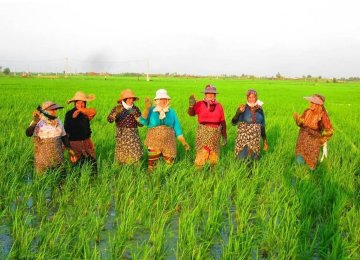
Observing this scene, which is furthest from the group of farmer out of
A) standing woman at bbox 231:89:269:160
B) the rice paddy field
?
the rice paddy field

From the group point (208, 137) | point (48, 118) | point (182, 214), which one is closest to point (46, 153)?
point (48, 118)

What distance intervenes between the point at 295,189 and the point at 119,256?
223cm

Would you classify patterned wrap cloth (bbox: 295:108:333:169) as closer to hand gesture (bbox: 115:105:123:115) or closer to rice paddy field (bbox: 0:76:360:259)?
rice paddy field (bbox: 0:76:360:259)

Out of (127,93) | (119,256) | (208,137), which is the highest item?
(127,93)

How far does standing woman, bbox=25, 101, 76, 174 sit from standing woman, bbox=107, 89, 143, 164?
685mm

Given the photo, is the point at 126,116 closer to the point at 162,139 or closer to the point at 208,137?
the point at 162,139

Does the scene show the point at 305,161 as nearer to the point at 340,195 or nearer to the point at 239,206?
the point at 340,195

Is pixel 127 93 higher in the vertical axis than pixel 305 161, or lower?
higher

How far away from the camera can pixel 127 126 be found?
4609 mm

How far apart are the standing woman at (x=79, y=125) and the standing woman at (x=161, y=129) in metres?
0.69

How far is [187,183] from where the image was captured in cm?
429

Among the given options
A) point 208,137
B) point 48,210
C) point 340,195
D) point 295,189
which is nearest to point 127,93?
point 208,137

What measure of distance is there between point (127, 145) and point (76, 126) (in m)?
0.67

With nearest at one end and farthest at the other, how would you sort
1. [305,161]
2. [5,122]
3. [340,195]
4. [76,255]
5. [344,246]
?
[76,255] → [344,246] → [340,195] → [305,161] → [5,122]
